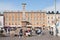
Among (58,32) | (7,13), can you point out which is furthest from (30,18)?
(58,32)

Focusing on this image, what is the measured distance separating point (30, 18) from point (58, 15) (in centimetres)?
1665

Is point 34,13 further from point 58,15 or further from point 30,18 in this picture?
point 58,15

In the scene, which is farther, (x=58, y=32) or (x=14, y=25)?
A: (x=14, y=25)

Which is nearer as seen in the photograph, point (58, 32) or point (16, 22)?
point (58, 32)

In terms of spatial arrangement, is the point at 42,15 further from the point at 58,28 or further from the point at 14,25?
the point at 58,28

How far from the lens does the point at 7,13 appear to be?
129125mm

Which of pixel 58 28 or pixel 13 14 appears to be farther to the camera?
pixel 13 14

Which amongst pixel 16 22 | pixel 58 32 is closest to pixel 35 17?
pixel 16 22

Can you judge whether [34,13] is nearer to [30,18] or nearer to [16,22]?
[30,18]

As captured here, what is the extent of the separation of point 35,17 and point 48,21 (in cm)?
791

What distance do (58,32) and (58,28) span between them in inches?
44.5

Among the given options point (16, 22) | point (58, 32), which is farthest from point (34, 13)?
point (58, 32)

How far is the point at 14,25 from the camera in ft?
424

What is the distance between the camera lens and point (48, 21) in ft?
434
